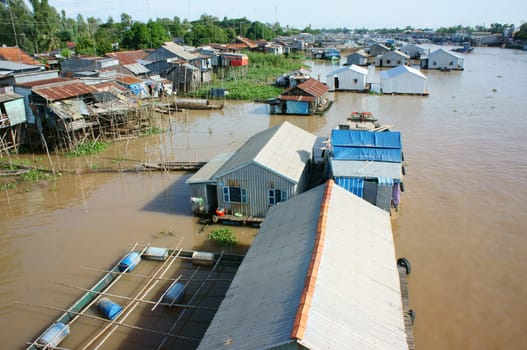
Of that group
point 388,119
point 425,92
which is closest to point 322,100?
point 388,119

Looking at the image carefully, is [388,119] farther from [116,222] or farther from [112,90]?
[116,222]

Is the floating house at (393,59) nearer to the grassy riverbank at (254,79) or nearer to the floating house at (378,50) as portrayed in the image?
the grassy riverbank at (254,79)

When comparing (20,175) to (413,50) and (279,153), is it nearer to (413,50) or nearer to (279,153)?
(279,153)

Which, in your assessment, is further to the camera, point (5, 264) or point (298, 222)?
point (5, 264)

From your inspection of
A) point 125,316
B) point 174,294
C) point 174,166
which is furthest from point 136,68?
point 125,316

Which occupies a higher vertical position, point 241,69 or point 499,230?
point 241,69

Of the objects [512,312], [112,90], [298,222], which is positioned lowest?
[512,312]
